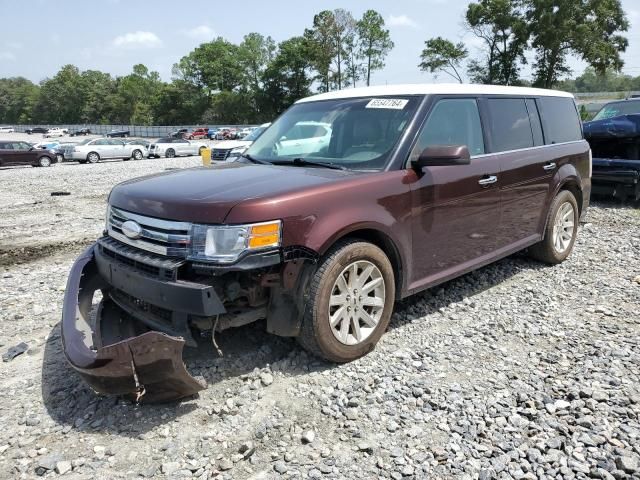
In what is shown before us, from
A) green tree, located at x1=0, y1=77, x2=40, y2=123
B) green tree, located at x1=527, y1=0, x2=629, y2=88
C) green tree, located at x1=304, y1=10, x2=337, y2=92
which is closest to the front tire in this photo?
green tree, located at x1=527, y1=0, x2=629, y2=88

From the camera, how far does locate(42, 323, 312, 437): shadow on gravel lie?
2993mm

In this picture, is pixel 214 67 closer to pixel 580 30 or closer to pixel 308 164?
pixel 580 30

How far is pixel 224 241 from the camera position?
2938 mm

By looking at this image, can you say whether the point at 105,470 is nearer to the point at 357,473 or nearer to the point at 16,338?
the point at 357,473

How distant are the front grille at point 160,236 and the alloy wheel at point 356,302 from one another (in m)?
1.00

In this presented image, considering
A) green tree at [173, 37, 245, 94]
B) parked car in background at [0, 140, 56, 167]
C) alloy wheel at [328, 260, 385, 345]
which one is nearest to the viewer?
alloy wheel at [328, 260, 385, 345]

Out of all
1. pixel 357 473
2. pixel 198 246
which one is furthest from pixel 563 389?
pixel 198 246

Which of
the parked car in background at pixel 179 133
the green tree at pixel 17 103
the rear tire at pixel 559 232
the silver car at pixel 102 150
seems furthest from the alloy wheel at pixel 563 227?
the green tree at pixel 17 103

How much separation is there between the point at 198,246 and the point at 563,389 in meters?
2.45

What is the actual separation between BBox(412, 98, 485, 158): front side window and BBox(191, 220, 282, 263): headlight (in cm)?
152

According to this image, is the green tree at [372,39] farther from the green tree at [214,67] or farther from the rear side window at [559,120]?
the rear side window at [559,120]

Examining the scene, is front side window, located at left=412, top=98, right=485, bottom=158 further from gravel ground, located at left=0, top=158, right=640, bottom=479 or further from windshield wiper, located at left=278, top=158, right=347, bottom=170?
gravel ground, located at left=0, top=158, right=640, bottom=479

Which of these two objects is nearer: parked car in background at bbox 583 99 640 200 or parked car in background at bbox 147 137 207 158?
parked car in background at bbox 583 99 640 200

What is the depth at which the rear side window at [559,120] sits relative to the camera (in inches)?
212
